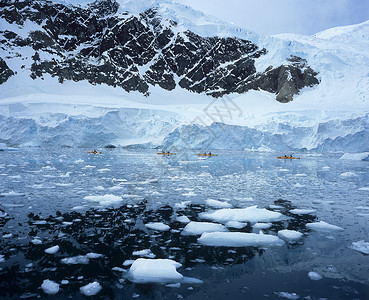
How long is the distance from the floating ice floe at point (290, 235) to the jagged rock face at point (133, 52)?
77.9 meters

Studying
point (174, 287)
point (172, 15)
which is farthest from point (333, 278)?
point (172, 15)

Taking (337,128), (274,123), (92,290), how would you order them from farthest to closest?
(274,123)
(337,128)
(92,290)

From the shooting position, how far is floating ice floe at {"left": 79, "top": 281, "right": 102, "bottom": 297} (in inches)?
127

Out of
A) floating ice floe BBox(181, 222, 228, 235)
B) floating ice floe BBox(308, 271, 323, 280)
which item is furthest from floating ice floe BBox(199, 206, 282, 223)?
floating ice floe BBox(308, 271, 323, 280)

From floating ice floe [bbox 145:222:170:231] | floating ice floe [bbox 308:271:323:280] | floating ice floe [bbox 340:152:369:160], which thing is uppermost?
floating ice floe [bbox 308:271:323:280]

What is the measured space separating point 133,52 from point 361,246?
319ft

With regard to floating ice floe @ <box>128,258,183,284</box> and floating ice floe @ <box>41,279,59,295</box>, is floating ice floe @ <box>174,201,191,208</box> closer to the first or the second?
floating ice floe @ <box>128,258,183,284</box>

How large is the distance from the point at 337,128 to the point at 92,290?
4131cm

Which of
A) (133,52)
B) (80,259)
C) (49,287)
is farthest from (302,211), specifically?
(133,52)

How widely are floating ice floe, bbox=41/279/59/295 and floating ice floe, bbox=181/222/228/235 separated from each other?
265 cm

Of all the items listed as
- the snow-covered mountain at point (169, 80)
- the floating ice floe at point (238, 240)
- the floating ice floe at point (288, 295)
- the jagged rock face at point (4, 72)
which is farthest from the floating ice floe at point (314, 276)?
the jagged rock face at point (4, 72)

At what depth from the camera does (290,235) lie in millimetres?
5348

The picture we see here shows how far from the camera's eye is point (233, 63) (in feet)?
301

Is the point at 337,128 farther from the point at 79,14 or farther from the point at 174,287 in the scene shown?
the point at 79,14
